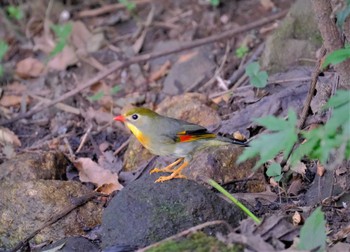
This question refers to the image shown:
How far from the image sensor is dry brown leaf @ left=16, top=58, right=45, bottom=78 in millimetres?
8227

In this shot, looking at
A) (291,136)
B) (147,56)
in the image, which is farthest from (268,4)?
(291,136)

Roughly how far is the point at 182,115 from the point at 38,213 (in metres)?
1.88

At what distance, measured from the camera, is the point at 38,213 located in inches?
195

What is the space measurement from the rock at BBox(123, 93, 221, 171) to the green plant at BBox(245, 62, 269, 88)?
1.59ft

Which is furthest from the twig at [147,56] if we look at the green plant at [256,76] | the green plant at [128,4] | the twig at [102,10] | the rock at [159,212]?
the rock at [159,212]

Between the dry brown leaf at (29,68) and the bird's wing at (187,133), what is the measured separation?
354 cm

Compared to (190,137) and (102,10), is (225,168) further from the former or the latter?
(102,10)

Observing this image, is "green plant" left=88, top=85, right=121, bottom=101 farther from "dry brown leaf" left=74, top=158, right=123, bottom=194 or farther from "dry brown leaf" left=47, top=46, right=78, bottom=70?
"dry brown leaf" left=74, top=158, right=123, bottom=194

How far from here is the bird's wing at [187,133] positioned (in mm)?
5133

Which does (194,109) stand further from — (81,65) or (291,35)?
(81,65)

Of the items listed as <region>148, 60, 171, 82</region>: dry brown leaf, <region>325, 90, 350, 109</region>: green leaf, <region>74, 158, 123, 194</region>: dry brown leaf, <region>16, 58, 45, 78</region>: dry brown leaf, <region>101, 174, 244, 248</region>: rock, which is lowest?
<region>74, 158, 123, 194</region>: dry brown leaf

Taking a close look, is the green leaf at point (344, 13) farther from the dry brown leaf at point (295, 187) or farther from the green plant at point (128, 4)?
the green plant at point (128, 4)

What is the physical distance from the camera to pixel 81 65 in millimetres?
8180

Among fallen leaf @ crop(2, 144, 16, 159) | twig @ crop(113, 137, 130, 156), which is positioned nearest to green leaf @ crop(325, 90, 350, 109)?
twig @ crop(113, 137, 130, 156)
